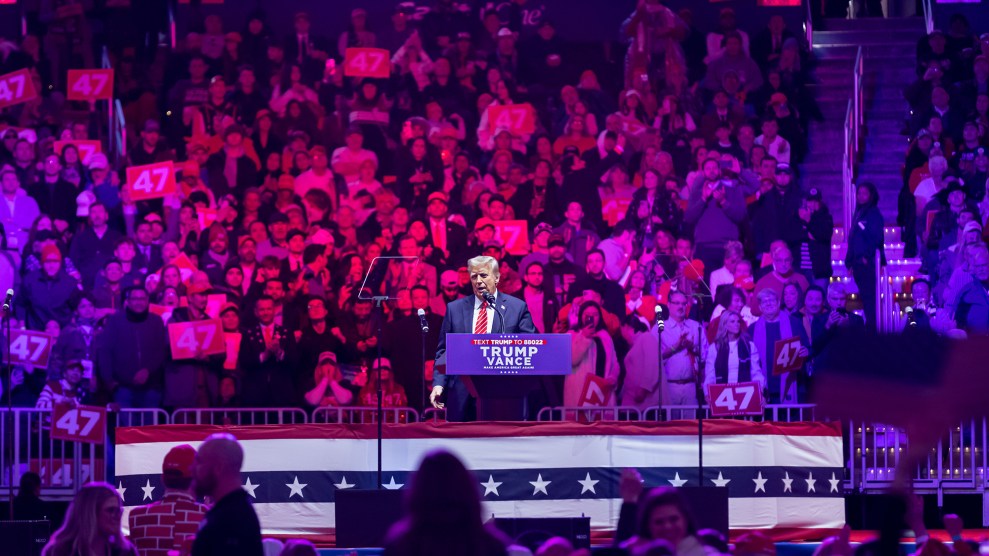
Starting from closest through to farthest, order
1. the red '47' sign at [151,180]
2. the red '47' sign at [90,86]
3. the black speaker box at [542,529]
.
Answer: the black speaker box at [542,529]
the red '47' sign at [151,180]
the red '47' sign at [90,86]

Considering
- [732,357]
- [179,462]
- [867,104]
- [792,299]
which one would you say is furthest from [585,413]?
[867,104]

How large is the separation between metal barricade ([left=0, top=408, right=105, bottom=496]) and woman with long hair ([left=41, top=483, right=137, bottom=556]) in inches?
240

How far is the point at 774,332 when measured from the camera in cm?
1444

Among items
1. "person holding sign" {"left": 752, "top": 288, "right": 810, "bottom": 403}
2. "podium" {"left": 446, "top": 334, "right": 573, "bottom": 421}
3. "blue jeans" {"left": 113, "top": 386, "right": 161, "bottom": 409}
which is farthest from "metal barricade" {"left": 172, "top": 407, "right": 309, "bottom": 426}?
"person holding sign" {"left": 752, "top": 288, "right": 810, "bottom": 403}

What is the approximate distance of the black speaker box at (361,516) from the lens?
33.6ft

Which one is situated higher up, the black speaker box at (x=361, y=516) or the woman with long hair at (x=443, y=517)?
the woman with long hair at (x=443, y=517)

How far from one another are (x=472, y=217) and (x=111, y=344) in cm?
410

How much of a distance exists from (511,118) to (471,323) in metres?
6.91

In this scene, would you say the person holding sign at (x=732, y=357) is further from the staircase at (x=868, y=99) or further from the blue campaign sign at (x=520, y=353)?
the staircase at (x=868, y=99)

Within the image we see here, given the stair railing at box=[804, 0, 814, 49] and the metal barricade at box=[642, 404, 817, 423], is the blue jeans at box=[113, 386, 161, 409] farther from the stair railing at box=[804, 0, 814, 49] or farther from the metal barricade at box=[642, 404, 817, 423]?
the stair railing at box=[804, 0, 814, 49]

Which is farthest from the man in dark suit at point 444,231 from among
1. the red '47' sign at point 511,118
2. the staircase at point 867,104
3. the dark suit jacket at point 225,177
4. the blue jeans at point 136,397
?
the staircase at point 867,104

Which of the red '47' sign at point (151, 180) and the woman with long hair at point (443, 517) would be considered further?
the red '47' sign at point (151, 180)

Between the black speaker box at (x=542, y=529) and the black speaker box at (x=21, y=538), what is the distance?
2.69 meters

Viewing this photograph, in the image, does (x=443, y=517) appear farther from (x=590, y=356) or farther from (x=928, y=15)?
(x=928, y=15)
